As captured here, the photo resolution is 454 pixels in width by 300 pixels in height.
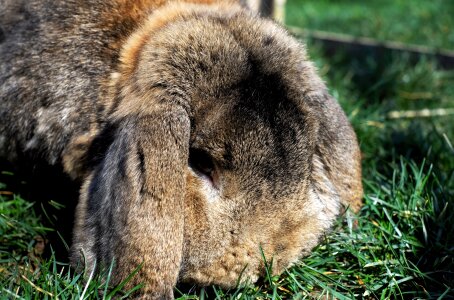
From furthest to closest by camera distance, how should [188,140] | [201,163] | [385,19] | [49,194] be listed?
[385,19] < [49,194] < [201,163] < [188,140]

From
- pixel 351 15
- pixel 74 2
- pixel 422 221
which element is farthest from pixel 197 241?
pixel 351 15

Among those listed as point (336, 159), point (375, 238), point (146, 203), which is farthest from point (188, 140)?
point (375, 238)

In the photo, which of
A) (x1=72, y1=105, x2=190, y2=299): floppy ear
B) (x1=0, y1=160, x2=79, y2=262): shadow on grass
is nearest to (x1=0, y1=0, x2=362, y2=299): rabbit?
(x1=72, y1=105, x2=190, y2=299): floppy ear

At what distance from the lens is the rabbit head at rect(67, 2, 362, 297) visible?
2.52 metres

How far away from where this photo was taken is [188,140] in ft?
8.59

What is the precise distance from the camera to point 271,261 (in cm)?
268

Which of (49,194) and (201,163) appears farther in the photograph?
(49,194)

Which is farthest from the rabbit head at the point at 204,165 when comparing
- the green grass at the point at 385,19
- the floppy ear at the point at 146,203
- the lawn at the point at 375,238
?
the green grass at the point at 385,19

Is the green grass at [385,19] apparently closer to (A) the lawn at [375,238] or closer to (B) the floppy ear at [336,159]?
(A) the lawn at [375,238]

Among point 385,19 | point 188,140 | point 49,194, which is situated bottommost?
point 385,19

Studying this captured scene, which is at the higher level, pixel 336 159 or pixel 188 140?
pixel 188 140

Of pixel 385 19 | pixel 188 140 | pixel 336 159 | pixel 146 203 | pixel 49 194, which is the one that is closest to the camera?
pixel 146 203

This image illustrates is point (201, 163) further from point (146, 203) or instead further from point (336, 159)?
point (336, 159)

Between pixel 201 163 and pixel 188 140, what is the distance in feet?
0.47
